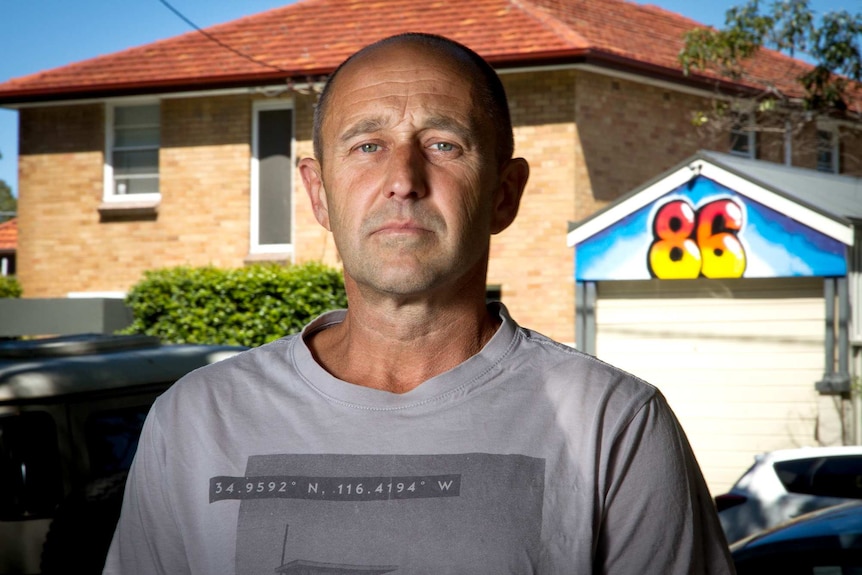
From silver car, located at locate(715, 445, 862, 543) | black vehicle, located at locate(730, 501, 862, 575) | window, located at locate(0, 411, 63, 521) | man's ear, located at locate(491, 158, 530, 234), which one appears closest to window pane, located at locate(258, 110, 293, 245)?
silver car, located at locate(715, 445, 862, 543)

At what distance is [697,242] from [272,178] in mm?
7935

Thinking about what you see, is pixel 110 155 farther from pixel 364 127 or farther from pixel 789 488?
pixel 364 127

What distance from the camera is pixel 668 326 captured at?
12844 mm

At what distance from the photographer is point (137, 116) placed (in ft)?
63.0

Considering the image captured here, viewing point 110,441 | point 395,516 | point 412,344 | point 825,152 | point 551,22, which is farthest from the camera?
point 825,152

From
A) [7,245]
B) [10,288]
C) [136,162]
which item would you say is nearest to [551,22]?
[136,162]

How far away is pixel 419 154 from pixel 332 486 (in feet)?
2.02

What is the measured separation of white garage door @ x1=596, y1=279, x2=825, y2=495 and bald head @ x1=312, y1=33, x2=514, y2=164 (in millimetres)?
10483

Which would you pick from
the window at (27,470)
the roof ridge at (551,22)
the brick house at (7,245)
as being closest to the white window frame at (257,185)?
the roof ridge at (551,22)

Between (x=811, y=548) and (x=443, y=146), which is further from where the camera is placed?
(x=811, y=548)

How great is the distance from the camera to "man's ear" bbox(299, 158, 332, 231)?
227 cm

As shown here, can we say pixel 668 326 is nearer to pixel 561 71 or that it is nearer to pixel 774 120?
pixel 561 71

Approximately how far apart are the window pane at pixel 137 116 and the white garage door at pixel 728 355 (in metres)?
9.23

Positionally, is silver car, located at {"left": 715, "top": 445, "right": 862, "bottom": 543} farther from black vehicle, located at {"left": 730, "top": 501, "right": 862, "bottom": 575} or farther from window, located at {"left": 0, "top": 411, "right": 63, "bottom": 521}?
window, located at {"left": 0, "top": 411, "right": 63, "bottom": 521}
